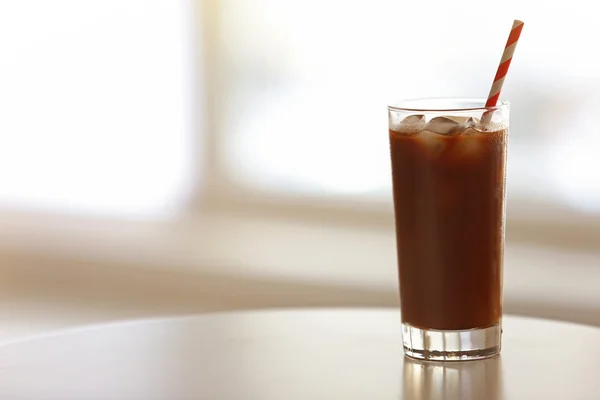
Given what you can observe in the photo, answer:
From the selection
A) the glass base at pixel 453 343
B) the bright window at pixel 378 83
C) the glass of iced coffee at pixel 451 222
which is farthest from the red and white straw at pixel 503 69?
the bright window at pixel 378 83

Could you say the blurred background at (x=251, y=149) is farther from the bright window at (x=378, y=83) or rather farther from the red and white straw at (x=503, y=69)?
the red and white straw at (x=503, y=69)

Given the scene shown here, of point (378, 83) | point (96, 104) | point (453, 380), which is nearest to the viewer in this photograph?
point (453, 380)

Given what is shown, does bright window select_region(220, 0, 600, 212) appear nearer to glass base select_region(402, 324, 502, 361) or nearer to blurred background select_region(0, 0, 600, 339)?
blurred background select_region(0, 0, 600, 339)

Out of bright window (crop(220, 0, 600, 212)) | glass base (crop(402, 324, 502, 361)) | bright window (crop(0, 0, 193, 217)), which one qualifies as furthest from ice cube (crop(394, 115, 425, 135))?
bright window (crop(0, 0, 193, 217))

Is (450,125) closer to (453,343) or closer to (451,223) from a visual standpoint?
(451,223)

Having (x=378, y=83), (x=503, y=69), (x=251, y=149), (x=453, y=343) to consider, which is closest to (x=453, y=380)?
(x=453, y=343)

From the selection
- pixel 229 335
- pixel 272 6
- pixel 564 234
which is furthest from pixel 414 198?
pixel 272 6
